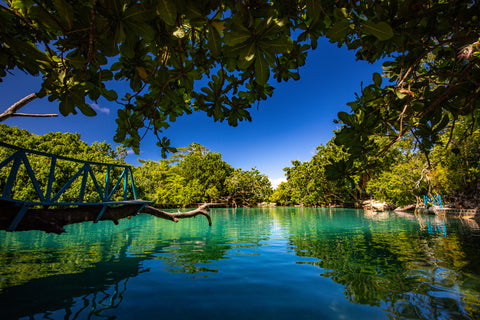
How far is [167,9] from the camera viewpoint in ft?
3.77

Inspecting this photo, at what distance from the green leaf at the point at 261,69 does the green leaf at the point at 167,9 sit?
56cm

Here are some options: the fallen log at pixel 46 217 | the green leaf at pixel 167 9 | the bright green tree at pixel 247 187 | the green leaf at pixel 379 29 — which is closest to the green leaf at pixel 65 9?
the green leaf at pixel 167 9

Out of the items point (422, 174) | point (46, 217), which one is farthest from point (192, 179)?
point (46, 217)

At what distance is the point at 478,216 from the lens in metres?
13.3

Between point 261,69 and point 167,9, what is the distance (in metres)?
0.65

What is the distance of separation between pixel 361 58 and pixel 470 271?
4397 mm

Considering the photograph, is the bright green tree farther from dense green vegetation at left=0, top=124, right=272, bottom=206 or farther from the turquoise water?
the turquoise water

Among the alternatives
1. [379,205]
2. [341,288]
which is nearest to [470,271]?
[341,288]

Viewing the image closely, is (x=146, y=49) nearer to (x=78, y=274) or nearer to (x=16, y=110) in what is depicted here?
(x=16, y=110)

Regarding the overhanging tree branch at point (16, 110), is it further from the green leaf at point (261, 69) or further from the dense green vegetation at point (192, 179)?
the dense green vegetation at point (192, 179)

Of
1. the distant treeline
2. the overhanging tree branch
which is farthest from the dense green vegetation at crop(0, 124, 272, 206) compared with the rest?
the overhanging tree branch

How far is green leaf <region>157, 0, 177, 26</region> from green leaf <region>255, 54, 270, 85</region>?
56 cm

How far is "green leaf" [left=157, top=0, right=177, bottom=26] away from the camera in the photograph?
1.13 meters

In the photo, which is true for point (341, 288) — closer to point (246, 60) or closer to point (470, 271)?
point (470, 271)
